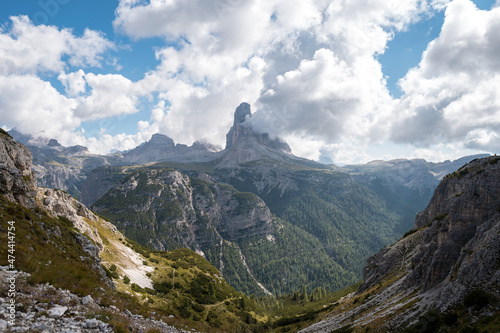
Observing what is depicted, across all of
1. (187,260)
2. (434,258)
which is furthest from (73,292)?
(187,260)

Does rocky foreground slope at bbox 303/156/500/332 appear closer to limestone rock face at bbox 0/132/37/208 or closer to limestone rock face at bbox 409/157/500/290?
limestone rock face at bbox 409/157/500/290

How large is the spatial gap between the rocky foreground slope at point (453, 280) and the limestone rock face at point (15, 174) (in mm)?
59253

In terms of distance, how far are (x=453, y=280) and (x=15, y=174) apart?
222ft

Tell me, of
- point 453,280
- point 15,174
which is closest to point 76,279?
point 15,174

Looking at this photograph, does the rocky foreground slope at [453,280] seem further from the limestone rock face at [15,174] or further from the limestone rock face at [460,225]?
the limestone rock face at [15,174]

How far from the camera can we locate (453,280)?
3284 cm

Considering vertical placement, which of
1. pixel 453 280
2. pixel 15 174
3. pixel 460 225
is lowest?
pixel 453 280

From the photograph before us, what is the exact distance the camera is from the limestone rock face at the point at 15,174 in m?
37.4

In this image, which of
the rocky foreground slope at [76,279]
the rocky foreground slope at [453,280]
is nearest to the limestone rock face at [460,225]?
the rocky foreground slope at [453,280]

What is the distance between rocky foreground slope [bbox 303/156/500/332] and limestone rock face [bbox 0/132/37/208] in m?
59.3

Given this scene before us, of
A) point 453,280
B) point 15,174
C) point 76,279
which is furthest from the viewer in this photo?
point 15,174

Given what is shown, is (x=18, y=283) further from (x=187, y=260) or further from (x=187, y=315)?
(x=187, y=260)

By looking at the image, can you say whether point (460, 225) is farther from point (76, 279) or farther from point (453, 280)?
point (76, 279)

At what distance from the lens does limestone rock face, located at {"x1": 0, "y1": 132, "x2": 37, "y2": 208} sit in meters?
37.4
